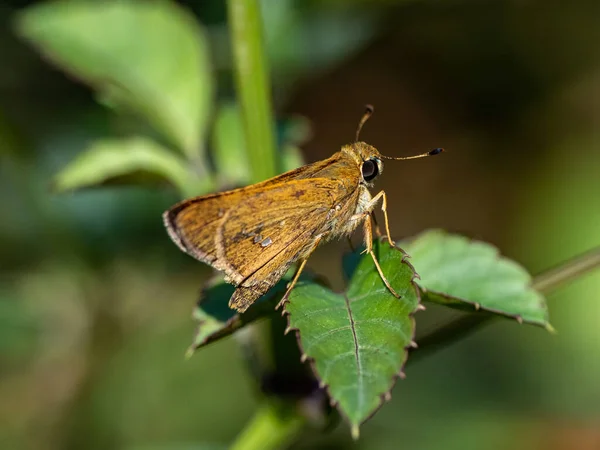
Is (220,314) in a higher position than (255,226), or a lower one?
lower

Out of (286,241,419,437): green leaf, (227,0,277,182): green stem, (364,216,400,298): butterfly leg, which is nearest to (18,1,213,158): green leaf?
(227,0,277,182): green stem

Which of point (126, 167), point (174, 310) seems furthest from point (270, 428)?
point (174, 310)

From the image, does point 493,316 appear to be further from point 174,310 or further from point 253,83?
point 174,310

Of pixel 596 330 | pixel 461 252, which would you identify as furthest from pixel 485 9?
pixel 461 252

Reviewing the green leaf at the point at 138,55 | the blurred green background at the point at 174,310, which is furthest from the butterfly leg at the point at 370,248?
the blurred green background at the point at 174,310

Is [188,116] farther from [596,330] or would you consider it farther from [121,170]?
[596,330]
